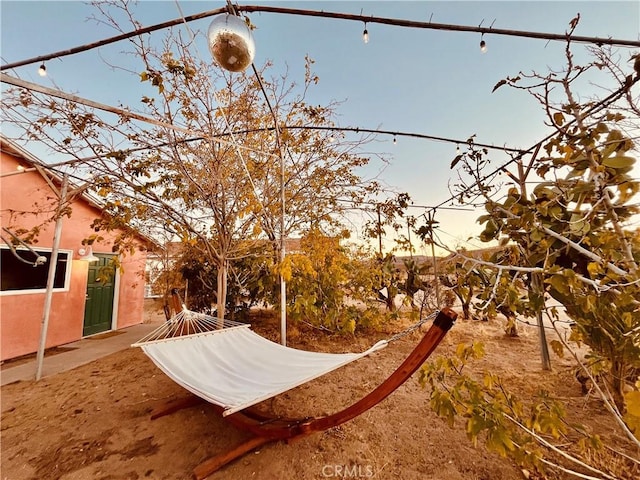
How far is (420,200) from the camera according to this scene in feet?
15.0

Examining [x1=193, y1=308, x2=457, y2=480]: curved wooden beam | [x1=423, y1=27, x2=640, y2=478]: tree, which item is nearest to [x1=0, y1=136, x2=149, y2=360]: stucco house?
[x1=193, y1=308, x2=457, y2=480]: curved wooden beam

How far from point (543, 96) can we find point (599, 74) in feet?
2.14

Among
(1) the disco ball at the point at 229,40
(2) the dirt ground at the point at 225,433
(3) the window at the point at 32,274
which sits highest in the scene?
(1) the disco ball at the point at 229,40

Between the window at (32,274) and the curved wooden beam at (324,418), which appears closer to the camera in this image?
the curved wooden beam at (324,418)

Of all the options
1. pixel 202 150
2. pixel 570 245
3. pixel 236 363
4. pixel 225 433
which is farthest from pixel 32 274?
pixel 570 245

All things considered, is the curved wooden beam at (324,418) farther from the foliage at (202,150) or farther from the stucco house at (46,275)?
the stucco house at (46,275)

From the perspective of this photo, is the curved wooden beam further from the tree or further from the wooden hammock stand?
the tree

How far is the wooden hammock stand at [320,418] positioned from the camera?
124 cm

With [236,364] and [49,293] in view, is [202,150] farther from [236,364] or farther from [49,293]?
[49,293]

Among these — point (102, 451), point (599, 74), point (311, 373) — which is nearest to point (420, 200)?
point (599, 74)

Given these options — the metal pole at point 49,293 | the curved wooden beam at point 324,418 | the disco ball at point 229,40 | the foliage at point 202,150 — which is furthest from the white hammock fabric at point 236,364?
the metal pole at point 49,293

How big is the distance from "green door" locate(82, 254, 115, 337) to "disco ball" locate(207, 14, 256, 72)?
531 centimetres

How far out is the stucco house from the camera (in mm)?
3803

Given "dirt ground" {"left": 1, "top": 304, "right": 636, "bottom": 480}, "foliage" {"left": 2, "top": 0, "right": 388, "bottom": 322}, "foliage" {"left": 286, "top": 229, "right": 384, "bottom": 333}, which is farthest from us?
"foliage" {"left": 286, "top": 229, "right": 384, "bottom": 333}
